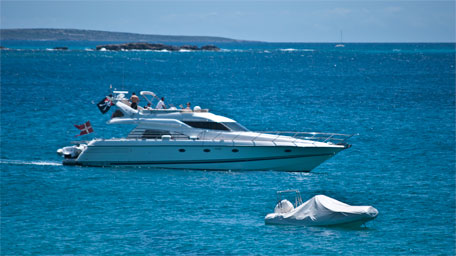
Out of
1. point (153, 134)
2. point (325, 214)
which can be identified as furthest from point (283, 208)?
point (153, 134)

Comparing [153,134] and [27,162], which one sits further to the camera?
[27,162]

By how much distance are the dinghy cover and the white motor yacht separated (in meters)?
8.96

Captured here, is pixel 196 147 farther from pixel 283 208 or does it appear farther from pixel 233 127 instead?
A: pixel 283 208

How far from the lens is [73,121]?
55.3m

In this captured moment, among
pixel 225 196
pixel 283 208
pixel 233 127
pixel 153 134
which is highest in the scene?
pixel 233 127

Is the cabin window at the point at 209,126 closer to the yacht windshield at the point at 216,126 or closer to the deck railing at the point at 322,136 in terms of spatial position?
the yacht windshield at the point at 216,126

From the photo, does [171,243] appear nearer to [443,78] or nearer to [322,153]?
[322,153]

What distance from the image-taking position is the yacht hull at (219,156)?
33688mm

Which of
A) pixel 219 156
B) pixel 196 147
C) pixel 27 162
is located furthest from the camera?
pixel 27 162

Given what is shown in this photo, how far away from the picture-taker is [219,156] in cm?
3394

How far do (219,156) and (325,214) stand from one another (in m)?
10.7

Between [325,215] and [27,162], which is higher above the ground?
[325,215]

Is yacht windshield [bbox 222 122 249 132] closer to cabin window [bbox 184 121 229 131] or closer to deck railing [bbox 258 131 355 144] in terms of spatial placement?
cabin window [bbox 184 121 229 131]

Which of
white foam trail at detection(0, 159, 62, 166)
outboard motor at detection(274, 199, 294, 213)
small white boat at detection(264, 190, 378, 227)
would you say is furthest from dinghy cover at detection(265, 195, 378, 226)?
white foam trail at detection(0, 159, 62, 166)
